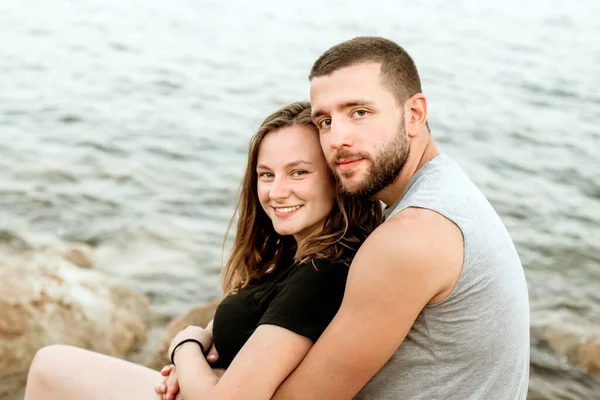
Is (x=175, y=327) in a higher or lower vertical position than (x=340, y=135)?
lower

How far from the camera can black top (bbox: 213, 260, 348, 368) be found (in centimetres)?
280

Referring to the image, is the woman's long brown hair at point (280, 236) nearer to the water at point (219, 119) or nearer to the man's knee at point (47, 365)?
the man's knee at point (47, 365)

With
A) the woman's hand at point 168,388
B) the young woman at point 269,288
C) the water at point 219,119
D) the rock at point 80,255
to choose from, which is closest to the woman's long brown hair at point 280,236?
the young woman at point 269,288

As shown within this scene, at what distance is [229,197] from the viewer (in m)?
8.52

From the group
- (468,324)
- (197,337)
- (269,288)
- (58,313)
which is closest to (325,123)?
(269,288)

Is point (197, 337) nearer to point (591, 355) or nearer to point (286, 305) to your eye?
point (286, 305)

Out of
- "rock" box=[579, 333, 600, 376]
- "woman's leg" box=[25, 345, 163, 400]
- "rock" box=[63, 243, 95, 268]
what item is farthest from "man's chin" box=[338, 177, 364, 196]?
"rock" box=[63, 243, 95, 268]

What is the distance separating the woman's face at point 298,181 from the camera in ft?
10.4

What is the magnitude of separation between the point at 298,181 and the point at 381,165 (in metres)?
0.39

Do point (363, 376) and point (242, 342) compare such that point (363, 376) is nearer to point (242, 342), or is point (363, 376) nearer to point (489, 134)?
point (242, 342)

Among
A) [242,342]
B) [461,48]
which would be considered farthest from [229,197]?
[461,48]

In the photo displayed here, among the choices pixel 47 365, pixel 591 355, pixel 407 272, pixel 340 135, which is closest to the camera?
pixel 407 272

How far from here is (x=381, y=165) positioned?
2.97 metres

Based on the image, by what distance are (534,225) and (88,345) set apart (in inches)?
189
